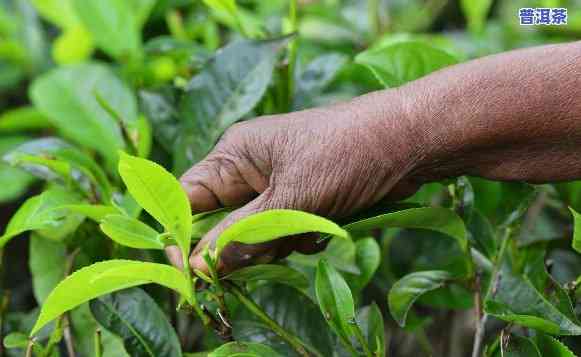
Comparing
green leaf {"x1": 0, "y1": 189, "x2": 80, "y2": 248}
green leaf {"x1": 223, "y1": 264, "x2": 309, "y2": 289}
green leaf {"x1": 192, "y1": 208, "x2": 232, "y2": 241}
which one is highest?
green leaf {"x1": 0, "y1": 189, "x2": 80, "y2": 248}

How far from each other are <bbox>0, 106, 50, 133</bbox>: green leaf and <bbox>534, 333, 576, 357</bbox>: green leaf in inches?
44.5

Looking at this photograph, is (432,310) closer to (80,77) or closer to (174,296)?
(174,296)

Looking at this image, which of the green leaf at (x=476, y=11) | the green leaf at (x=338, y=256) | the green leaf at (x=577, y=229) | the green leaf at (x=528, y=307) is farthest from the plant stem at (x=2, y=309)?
the green leaf at (x=476, y=11)

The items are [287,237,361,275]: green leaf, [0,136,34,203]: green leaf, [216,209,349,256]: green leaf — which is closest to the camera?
[216,209,349,256]: green leaf

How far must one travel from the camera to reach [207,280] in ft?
2.68

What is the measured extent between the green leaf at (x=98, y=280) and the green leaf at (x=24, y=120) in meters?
0.93

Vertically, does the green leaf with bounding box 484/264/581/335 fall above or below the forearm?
below

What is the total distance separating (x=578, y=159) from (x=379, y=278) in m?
0.47

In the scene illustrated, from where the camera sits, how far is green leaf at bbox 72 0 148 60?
155 centimetres

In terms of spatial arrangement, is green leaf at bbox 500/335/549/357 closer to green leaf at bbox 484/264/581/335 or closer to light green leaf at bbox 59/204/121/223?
green leaf at bbox 484/264/581/335

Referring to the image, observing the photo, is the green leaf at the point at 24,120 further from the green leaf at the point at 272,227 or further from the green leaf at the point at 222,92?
the green leaf at the point at 272,227

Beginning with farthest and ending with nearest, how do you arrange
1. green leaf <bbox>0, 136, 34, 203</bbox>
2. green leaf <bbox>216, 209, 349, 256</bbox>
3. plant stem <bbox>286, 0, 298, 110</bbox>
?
green leaf <bbox>0, 136, 34, 203</bbox> < plant stem <bbox>286, 0, 298, 110</bbox> < green leaf <bbox>216, 209, 349, 256</bbox>

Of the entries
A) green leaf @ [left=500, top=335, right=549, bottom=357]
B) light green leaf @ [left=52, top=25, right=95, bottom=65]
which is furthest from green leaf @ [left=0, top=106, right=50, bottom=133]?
green leaf @ [left=500, top=335, right=549, bottom=357]

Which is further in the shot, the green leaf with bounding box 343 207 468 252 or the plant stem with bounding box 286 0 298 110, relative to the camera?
the plant stem with bounding box 286 0 298 110
